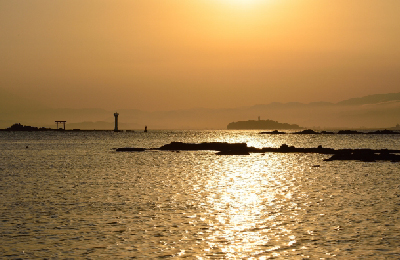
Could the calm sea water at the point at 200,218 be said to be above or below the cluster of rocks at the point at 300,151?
below

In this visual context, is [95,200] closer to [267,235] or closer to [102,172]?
[267,235]

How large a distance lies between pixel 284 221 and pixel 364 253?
25.1ft

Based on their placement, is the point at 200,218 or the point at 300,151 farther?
the point at 300,151

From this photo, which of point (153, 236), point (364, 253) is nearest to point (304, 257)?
point (364, 253)

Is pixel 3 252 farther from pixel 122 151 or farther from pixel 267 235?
pixel 122 151

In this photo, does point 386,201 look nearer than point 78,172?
Yes

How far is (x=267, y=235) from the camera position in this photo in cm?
2534

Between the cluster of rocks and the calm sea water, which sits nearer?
the calm sea water

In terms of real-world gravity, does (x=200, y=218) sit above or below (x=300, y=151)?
below

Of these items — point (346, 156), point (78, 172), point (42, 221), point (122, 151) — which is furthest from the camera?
point (122, 151)

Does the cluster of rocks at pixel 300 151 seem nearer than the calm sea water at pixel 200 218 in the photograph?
No

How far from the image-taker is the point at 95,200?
124 ft

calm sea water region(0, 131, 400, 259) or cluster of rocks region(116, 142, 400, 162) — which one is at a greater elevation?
cluster of rocks region(116, 142, 400, 162)

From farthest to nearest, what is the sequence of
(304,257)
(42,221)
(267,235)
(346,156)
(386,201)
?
1. (346,156)
2. (386,201)
3. (42,221)
4. (267,235)
5. (304,257)
